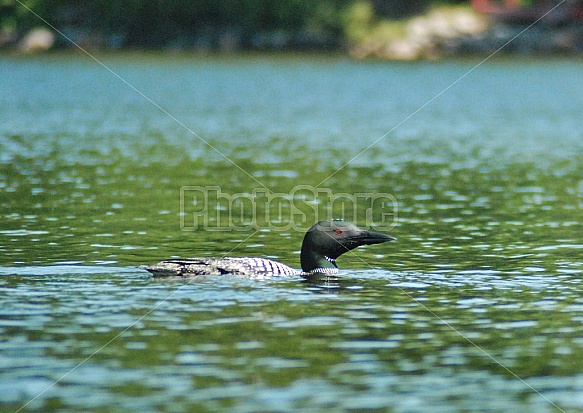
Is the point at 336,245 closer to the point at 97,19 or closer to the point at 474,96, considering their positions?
the point at 474,96

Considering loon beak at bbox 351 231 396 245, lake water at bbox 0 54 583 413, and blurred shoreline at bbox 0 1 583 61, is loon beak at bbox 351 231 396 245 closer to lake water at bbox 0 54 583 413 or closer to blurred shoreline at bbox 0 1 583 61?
lake water at bbox 0 54 583 413

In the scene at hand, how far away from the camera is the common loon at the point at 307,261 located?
16.8 metres

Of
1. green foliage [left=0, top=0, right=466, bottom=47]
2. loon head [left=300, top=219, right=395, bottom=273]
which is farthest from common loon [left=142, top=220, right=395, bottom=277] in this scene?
green foliage [left=0, top=0, right=466, bottom=47]

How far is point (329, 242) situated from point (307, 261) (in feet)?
1.45

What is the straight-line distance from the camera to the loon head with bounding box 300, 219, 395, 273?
17859 millimetres

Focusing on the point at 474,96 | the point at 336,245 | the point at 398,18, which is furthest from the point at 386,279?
the point at 398,18

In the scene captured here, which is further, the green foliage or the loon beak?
the green foliage

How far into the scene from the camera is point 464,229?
73.8ft

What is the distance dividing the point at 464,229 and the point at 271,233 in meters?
3.69

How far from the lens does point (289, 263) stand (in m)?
19.1

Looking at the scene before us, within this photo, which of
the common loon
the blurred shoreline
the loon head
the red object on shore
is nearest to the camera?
the common loon

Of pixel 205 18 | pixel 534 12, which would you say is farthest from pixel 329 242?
pixel 205 18

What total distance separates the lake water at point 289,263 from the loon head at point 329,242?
2.10ft

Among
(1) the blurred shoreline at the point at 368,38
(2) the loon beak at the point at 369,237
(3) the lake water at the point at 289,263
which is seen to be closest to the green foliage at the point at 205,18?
(1) the blurred shoreline at the point at 368,38
